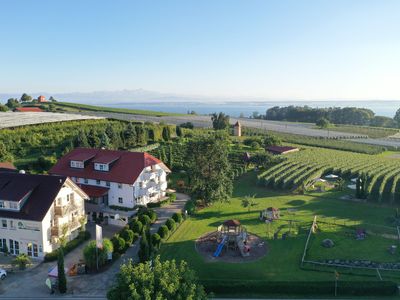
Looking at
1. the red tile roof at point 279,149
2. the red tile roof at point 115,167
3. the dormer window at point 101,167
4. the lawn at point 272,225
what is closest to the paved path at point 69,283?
the lawn at point 272,225

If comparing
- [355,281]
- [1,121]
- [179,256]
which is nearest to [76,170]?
[179,256]

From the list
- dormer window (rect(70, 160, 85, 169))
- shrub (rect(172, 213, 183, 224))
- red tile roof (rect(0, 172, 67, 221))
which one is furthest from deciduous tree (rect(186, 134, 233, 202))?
red tile roof (rect(0, 172, 67, 221))

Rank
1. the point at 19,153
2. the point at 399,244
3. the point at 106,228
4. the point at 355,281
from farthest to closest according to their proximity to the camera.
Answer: the point at 19,153
the point at 106,228
the point at 399,244
the point at 355,281

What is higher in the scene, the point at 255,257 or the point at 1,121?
the point at 1,121

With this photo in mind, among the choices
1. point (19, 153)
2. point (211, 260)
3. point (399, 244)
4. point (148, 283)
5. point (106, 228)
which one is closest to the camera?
point (148, 283)

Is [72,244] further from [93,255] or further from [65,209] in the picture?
[93,255]

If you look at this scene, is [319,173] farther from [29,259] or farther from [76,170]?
[29,259]

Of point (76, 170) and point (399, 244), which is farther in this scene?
point (76, 170)

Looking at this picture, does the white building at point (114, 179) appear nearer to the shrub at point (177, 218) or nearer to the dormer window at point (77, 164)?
the dormer window at point (77, 164)
